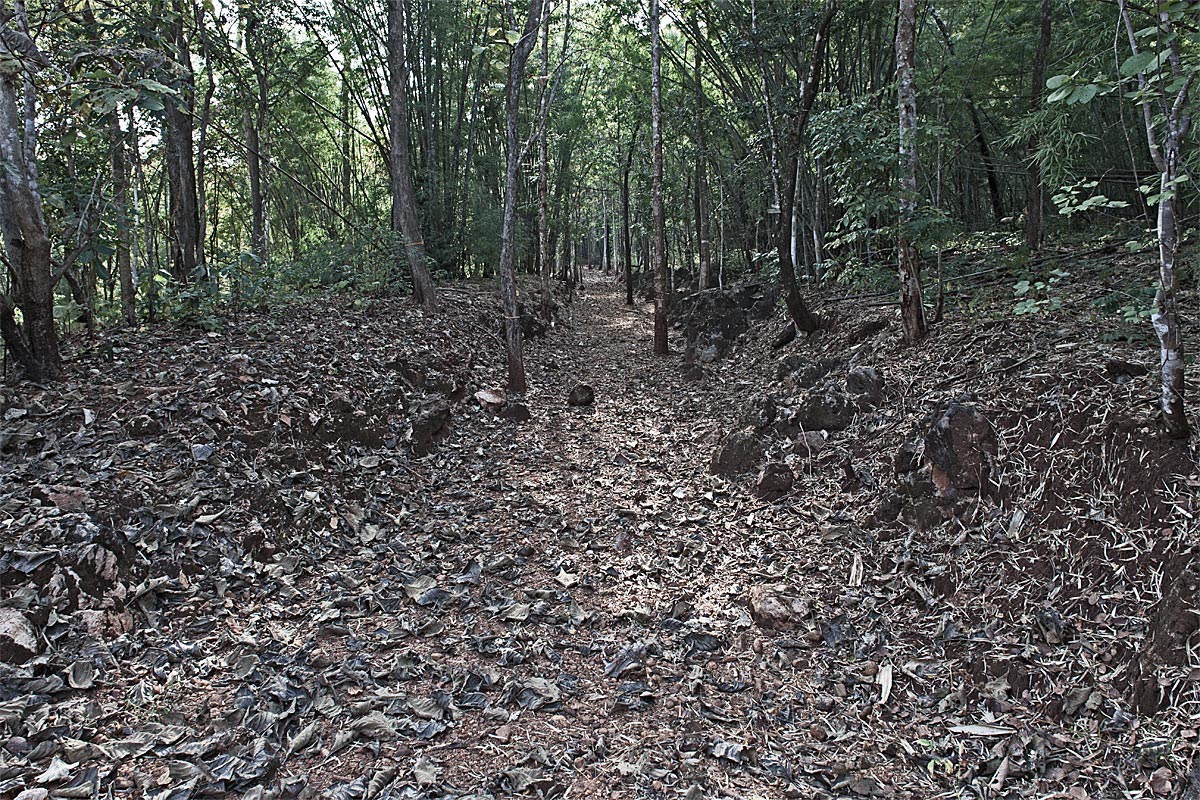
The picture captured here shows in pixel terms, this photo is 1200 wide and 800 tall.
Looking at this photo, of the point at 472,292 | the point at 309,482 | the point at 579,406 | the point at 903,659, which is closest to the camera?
the point at 903,659

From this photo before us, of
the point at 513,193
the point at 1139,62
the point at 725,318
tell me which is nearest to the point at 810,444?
the point at 1139,62

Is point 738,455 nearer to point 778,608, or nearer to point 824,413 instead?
point 824,413

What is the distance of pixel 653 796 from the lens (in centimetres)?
243

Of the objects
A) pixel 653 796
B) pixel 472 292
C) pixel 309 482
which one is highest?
pixel 472 292

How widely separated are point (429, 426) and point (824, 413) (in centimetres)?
352

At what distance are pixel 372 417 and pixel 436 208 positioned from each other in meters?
7.50

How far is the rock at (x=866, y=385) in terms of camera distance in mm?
4957

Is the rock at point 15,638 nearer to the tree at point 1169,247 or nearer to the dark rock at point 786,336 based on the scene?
the tree at point 1169,247

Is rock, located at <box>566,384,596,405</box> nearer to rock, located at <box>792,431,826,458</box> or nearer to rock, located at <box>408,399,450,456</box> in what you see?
rock, located at <box>408,399,450,456</box>

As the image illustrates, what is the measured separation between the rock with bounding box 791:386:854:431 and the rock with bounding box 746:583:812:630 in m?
1.78

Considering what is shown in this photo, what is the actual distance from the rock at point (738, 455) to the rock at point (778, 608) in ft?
5.35

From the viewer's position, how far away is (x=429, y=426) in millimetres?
5941

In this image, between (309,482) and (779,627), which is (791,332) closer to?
(779,627)

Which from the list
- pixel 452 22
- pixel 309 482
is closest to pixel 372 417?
pixel 309 482
